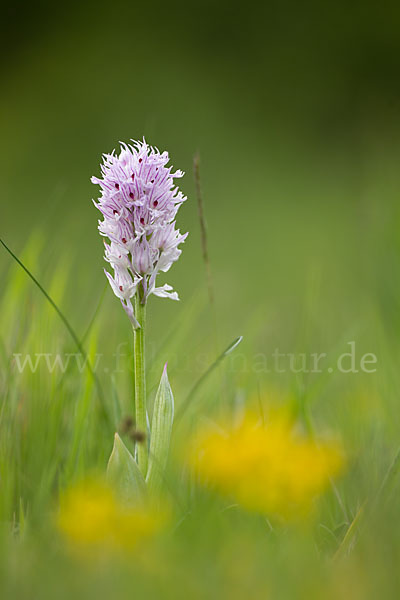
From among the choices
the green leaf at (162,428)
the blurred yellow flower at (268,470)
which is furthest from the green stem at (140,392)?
the blurred yellow flower at (268,470)

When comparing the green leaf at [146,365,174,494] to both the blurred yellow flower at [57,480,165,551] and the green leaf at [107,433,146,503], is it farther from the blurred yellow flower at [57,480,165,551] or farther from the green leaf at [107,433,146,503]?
the blurred yellow flower at [57,480,165,551]

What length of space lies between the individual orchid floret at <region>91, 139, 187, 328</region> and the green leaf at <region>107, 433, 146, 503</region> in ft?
0.43

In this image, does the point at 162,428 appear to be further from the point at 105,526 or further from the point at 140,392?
the point at 105,526

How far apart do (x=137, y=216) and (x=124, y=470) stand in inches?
9.7

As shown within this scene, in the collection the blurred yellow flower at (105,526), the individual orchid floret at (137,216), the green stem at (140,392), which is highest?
the individual orchid floret at (137,216)

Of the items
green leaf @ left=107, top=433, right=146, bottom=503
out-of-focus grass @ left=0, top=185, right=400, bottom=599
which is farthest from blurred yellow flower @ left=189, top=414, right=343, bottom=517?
green leaf @ left=107, top=433, right=146, bottom=503

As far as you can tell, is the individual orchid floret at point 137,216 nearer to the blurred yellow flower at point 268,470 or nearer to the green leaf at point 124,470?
the green leaf at point 124,470

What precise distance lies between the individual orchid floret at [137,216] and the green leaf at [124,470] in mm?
130

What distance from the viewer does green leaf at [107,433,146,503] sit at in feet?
1.78

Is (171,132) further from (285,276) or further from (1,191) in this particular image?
(285,276)

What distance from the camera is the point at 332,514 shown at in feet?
1.82

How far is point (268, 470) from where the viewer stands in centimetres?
39

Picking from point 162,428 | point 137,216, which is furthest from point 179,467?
point 137,216

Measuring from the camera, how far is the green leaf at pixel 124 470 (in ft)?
1.78
